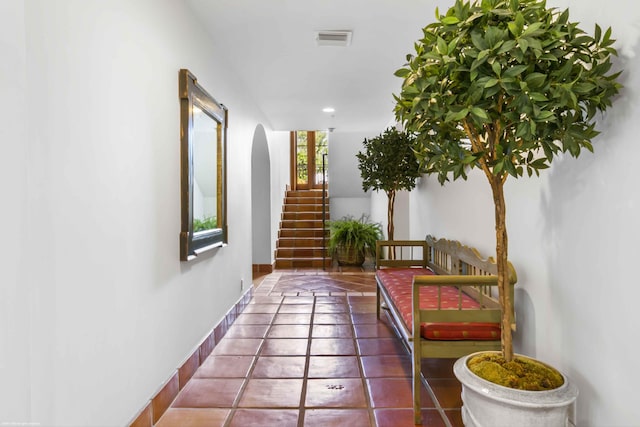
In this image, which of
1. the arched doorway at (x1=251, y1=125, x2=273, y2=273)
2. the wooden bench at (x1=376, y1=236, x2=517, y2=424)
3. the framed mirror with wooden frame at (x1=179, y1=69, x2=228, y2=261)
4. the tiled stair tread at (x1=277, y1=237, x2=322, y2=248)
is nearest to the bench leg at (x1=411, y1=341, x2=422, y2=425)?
the wooden bench at (x1=376, y1=236, x2=517, y2=424)

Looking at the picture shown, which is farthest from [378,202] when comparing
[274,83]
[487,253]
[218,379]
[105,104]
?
[105,104]

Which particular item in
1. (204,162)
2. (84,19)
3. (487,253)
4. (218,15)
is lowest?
(487,253)

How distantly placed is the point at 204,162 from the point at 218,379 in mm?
1445

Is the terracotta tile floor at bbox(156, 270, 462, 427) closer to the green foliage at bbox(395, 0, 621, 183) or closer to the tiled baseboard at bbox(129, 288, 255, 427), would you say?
the tiled baseboard at bbox(129, 288, 255, 427)

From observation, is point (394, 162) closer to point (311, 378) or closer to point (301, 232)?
point (311, 378)

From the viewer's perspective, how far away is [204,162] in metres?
2.78

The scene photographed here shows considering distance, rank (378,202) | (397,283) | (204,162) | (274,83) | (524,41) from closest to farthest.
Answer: (524,41), (204,162), (397,283), (274,83), (378,202)

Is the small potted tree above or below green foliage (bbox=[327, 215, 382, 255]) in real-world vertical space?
above

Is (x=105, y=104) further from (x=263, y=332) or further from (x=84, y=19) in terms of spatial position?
(x=263, y=332)

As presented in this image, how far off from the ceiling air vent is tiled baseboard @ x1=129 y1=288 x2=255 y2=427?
7.82 feet

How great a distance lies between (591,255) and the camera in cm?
151

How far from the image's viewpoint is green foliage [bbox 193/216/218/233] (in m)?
2.55

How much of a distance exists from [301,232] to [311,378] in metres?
5.51

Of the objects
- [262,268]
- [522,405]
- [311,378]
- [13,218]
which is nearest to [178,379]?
[311,378]
